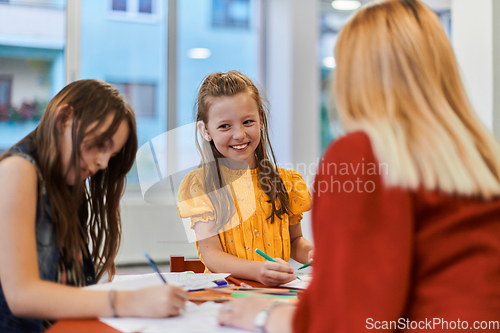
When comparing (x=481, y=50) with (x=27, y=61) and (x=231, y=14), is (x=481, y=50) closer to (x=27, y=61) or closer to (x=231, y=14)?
(x=231, y=14)

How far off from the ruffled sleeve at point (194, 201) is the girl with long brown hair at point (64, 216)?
31 cm

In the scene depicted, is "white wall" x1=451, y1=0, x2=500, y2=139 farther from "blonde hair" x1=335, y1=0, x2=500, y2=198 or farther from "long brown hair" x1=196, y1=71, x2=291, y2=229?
"blonde hair" x1=335, y1=0, x2=500, y2=198

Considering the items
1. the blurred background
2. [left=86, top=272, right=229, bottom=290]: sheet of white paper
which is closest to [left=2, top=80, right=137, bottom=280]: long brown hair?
[left=86, top=272, right=229, bottom=290]: sheet of white paper

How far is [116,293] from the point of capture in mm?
694

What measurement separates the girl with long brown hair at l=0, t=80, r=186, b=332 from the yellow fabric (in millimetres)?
332

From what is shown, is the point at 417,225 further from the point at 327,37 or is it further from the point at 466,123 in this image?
the point at 327,37

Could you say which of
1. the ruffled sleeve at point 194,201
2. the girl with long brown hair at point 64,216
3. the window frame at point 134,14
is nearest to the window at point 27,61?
the window frame at point 134,14

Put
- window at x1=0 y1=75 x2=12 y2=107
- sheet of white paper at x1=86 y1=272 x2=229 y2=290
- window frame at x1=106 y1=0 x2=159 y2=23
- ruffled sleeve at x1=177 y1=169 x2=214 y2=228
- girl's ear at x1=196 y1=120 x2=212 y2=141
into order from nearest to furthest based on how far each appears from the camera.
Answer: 1. sheet of white paper at x1=86 y1=272 x2=229 y2=290
2. ruffled sleeve at x1=177 y1=169 x2=214 y2=228
3. girl's ear at x1=196 y1=120 x2=212 y2=141
4. window at x1=0 y1=75 x2=12 y2=107
5. window frame at x1=106 y1=0 x2=159 y2=23

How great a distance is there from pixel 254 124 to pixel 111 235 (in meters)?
0.59

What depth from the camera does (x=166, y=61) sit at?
3371mm

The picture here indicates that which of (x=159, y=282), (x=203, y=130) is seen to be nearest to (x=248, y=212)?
(x=203, y=130)

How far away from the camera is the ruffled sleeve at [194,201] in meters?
1.26

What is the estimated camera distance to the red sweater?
0.47 m

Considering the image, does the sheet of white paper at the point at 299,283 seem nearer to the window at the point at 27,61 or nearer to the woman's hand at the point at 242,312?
the woman's hand at the point at 242,312
